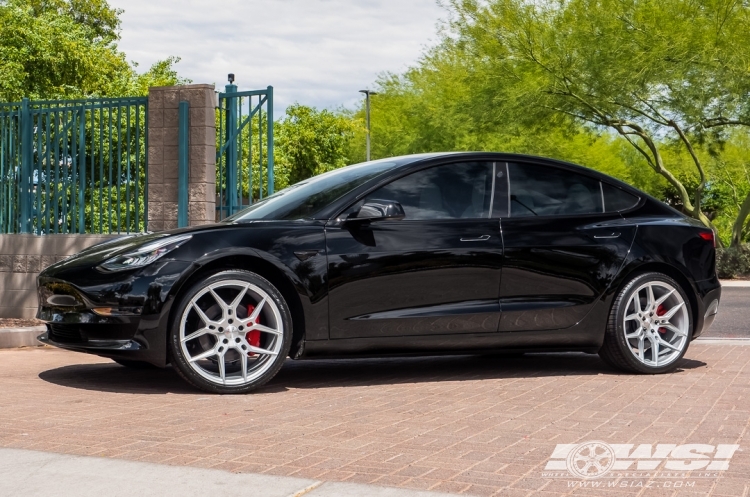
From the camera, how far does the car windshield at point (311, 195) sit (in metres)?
6.98

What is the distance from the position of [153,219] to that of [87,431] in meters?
6.58

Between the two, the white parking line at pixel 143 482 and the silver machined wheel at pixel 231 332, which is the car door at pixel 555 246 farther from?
A: the white parking line at pixel 143 482

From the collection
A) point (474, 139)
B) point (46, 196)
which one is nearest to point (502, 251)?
point (46, 196)

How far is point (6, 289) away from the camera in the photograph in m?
11.9

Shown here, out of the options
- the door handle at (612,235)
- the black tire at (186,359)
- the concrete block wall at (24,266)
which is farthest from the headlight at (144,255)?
the concrete block wall at (24,266)

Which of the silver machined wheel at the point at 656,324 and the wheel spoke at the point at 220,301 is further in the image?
the silver machined wheel at the point at 656,324

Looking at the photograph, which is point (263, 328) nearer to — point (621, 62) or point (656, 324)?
point (656, 324)

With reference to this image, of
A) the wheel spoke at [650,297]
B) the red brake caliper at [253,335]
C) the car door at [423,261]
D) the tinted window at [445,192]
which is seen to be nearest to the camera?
the red brake caliper at [253,335]

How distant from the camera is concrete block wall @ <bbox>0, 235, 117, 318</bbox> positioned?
1176cm

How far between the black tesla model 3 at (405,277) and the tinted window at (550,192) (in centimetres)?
1

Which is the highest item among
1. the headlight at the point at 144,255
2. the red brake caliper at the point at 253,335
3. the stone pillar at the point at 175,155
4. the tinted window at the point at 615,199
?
the stone pillar at the point at 175,155

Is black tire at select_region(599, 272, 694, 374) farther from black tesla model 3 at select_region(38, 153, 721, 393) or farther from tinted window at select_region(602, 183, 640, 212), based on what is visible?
tinted window at select_region(602, 183, 640, 212)

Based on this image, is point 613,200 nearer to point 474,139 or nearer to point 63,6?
point 474,139

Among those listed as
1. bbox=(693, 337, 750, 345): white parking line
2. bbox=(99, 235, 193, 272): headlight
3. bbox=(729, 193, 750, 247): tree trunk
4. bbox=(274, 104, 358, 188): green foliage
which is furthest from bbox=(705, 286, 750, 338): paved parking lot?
bbox=(274, 104, 358, 188): green foliage
